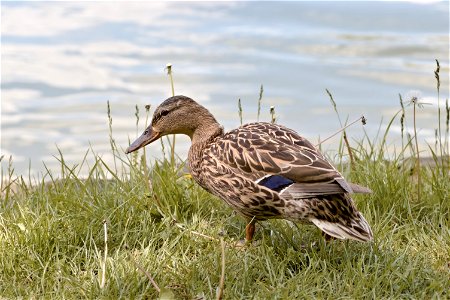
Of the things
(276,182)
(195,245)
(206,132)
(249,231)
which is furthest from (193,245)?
(206,132)

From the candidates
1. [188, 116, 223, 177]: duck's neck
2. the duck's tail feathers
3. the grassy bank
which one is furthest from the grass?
[188, 116, 223, 177]: duck's neck

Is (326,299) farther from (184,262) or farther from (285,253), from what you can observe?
(184,262)

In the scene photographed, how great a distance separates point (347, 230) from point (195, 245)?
0.89m

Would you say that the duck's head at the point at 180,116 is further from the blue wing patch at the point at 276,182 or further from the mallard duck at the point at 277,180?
the blue wing patch at the point at 276,182

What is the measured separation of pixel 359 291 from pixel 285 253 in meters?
0.56

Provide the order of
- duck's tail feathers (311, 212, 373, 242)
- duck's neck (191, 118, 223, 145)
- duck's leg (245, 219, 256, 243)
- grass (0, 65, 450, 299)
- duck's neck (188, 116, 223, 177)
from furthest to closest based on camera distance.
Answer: duck's neck (191, 118, 223, 145)
duck's neck (188, 116, 223, 177)
duck's leg (245, 219, 256, 243)
duck's tail feathers (311, 212, 373, 242)
grass (0, 65, 450, 299)

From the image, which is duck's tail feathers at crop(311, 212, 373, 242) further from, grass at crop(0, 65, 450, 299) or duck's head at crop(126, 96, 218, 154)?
duck's head at crop(126, 96, 218, 154)

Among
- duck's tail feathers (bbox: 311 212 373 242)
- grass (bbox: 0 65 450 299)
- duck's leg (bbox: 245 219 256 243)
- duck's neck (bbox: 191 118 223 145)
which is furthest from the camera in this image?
duck's neck (bbox: 191 118 223 145)

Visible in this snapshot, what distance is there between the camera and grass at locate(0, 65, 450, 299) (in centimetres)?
482

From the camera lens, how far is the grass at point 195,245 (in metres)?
4.82

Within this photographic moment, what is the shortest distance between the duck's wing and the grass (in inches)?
13.4

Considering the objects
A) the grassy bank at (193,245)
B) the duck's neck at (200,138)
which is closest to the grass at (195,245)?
the grassy bank at (193,245)

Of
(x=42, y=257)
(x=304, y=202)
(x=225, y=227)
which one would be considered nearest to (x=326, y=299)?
(x=304, y=202)

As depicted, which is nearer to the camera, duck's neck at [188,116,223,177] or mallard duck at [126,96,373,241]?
mallard duck at [126,96,373,241]
